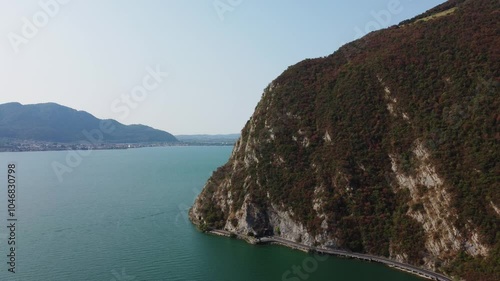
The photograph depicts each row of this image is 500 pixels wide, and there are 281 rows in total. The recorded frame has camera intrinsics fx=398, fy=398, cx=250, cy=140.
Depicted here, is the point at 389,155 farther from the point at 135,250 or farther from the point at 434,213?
the point at 135,250

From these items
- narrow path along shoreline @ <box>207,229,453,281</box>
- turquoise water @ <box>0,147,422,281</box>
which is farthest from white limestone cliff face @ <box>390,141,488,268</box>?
turquoise water @ <box>0,147,422,281</box>

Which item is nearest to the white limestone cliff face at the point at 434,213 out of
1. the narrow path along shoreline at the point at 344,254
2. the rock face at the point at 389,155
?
the rock face at the point at 389,155

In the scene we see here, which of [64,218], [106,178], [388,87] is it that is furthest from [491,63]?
[106,178]

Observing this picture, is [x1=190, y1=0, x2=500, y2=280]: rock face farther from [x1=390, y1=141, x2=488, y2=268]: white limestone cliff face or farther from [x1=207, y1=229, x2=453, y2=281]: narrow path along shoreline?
[x1=207, y1=229, x2=453, y2=281]: narrow path along shoreline

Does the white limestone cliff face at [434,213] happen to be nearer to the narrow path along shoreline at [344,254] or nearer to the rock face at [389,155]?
the rock face at [389,155]

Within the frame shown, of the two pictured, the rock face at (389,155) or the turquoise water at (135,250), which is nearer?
Answer: the turquoise water at (135,250)

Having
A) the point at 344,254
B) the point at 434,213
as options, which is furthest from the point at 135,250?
the point at 434,213

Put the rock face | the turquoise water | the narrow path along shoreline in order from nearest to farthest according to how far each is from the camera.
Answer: the narrow path along shoreline
the turquoise water
the rock face

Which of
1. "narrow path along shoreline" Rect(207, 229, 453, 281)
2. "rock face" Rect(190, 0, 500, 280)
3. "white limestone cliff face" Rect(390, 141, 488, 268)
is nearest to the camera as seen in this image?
"white limestone cliff face" Rect(390, 141, 488, 268)

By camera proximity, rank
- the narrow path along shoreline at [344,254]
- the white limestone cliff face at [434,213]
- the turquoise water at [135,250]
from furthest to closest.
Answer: the turquoise water at [135,250] → the narrow path along shoreline at [344,254] → the white limestone cliff face at [434,213]
